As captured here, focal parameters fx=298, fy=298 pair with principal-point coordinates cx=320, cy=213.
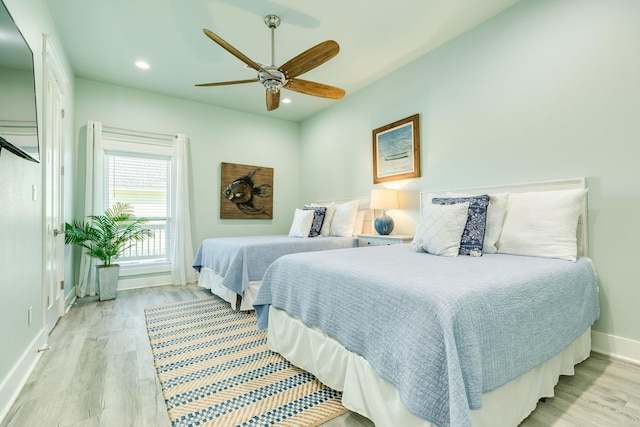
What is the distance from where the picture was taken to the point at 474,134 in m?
2.92

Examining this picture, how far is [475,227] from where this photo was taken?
2250 millimetres

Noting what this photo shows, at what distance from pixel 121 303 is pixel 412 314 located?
3.56m

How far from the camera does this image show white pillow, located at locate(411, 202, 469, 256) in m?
2.17

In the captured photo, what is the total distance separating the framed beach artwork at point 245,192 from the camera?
4.89 m

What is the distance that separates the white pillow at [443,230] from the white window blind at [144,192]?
373 centimetres

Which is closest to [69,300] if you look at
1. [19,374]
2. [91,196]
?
[91,196]

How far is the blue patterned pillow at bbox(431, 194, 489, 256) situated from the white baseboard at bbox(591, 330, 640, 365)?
105 centimetres

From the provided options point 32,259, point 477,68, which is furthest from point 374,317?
point 477,68

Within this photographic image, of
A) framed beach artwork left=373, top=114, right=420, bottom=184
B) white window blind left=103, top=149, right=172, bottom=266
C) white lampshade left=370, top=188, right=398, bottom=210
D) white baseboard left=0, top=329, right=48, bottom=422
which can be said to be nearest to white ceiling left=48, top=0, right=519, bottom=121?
framed beach artwork left=373, top=114, right=420, bottom=184

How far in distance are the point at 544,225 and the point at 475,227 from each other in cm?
43

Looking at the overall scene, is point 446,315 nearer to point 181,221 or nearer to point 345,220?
point 345,220

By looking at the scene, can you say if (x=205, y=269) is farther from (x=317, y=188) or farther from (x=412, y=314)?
(x=412, y=314)

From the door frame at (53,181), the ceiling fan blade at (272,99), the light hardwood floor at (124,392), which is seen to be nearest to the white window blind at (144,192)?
the door frame at (53,181)

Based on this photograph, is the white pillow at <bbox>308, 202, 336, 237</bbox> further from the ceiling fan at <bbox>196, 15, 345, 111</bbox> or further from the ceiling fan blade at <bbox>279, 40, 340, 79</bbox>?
the ceiling fan blade at <bbox>279, 40, 340, 79</bbox>
